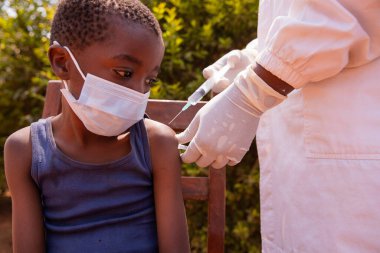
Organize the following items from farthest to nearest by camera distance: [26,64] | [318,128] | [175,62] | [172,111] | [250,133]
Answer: [26,64], [175,62], [172,111], [250,133], [318,128]

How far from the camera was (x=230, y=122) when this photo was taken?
1353mm

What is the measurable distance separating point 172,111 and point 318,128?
0.59m

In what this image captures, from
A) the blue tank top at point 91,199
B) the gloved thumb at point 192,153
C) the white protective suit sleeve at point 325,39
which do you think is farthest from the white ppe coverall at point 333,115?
the blue tank top at point 91,199

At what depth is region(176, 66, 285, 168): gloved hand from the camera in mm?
1325

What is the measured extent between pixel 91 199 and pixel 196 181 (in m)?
0.41

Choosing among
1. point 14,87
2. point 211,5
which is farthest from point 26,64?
point 211,5

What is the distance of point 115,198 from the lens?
1.41m

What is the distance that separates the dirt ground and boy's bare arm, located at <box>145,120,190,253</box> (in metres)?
2.30

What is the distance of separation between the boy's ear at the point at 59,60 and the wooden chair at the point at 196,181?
27 cm

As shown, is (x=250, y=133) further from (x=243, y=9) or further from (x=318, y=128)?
(x=243, y=9)

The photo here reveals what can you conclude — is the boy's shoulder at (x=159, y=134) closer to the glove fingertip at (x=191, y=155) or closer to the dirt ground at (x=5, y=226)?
the glove fingertip at (x=191, y=155)

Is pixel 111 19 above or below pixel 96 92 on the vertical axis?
above

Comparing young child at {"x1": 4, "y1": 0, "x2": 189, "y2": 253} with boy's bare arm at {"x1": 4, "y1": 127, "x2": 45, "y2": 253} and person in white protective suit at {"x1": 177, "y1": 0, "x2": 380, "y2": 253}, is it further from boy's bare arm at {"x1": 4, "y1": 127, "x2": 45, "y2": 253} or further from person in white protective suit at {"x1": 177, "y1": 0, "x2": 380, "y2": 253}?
person in white protective suit at {"x1": 177, "y1": 0, "x2": 380, "y2": 253}

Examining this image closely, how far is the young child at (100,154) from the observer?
1.31 m
